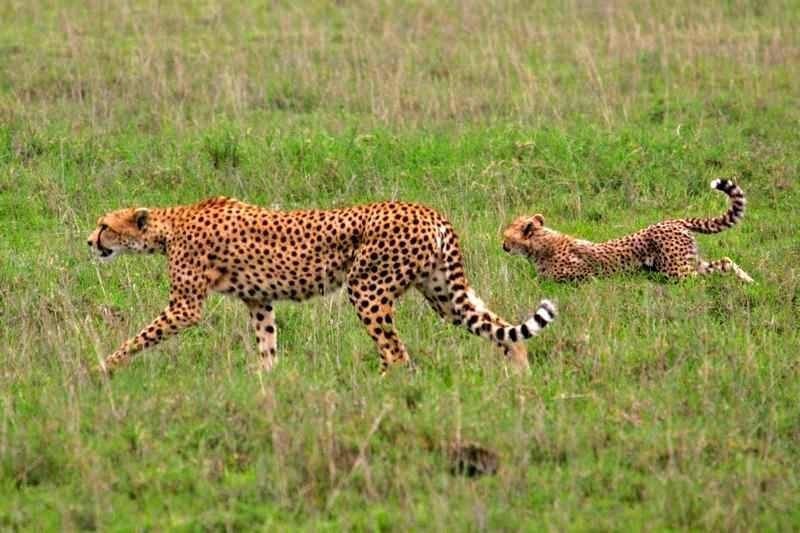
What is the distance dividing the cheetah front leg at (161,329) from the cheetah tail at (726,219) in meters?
2.94

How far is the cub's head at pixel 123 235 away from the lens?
7398 mm

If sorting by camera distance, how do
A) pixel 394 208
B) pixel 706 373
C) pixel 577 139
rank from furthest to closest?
pixel 577 139
pixel 394 208
pixel 706 373

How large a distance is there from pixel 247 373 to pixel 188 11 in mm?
8183

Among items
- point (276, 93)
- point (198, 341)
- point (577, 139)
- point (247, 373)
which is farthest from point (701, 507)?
point (276, 93)

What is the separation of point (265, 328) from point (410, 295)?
3.25 feet

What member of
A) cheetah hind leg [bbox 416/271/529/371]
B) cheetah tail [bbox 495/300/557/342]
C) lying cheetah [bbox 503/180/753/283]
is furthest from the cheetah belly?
lying cheetah [bbox 503/180/753/283]

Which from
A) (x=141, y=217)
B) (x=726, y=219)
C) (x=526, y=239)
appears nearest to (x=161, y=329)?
(x=141, y=217)

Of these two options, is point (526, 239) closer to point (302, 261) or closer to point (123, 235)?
point (302, 261)

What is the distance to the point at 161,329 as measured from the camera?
686 centimetres

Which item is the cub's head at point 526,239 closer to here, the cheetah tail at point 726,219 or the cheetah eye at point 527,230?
the cheetah eye at point 527,230

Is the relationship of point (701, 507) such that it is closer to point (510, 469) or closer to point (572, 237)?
point (510, 469)

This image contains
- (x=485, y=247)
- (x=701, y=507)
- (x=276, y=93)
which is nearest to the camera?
(x=701, y=507)

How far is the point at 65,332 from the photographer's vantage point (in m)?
7.20

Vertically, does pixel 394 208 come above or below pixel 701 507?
above
